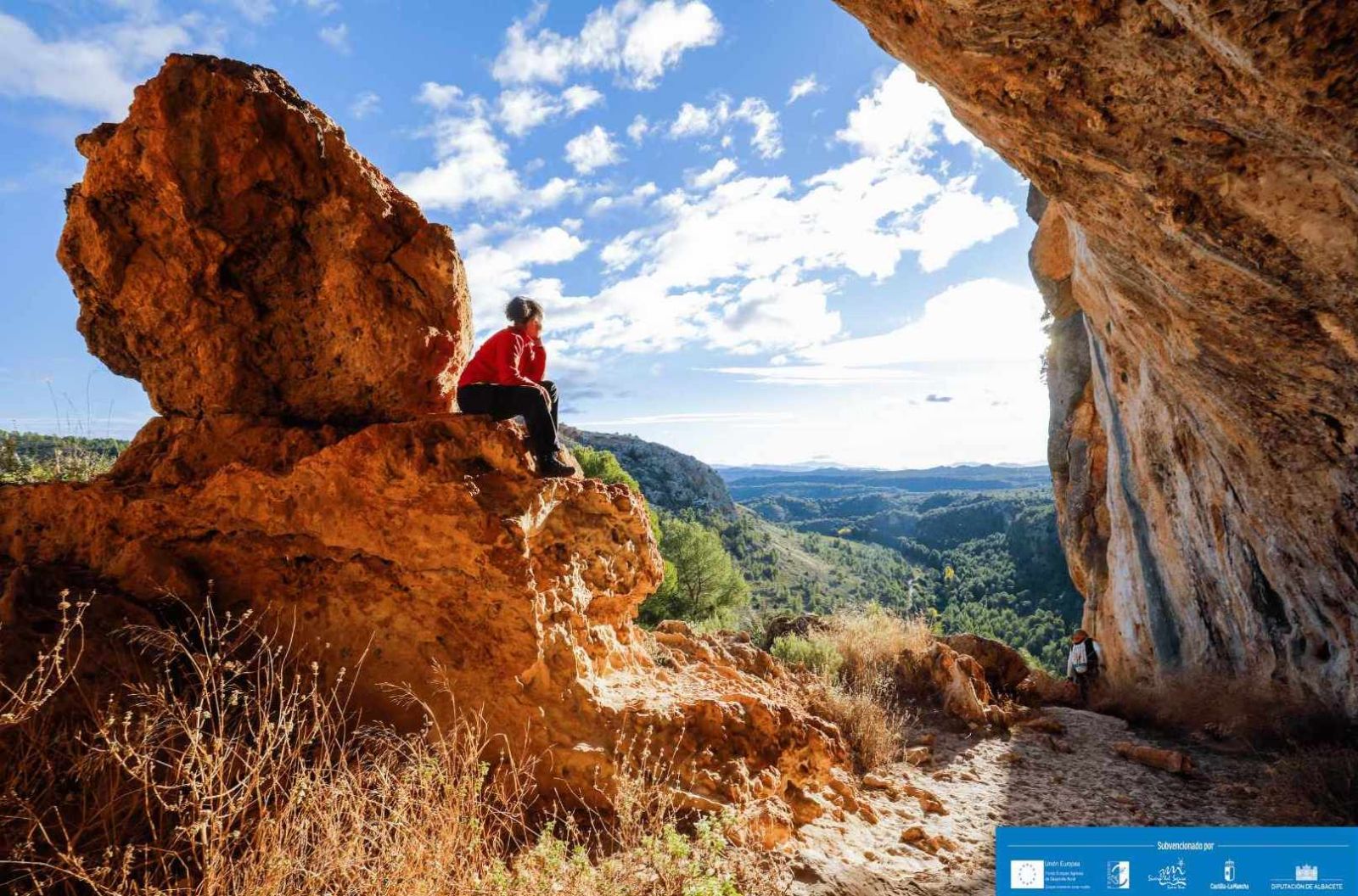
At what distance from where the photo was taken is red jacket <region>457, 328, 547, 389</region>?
4.26 meters

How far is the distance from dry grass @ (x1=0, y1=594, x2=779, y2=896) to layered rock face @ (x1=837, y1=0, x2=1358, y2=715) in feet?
15.6

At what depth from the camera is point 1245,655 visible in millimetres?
7715

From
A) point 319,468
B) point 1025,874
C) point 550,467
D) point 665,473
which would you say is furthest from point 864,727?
point 665,473

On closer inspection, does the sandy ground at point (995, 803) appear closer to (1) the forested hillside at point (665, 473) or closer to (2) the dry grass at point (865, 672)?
(2) the dry grass at point (865, 672)

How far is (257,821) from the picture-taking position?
2725 mm

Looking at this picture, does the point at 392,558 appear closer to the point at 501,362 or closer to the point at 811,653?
the point at 501,362

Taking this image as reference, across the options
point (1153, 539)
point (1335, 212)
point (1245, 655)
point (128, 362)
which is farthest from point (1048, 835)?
point (1153, 539)

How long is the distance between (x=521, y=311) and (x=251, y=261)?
1.91 m

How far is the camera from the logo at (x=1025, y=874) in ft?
10.1

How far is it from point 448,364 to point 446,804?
3.03 metres

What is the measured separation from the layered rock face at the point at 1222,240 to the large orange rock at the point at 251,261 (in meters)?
3.96

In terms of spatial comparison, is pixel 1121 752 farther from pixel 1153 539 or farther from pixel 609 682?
pixel 609 682

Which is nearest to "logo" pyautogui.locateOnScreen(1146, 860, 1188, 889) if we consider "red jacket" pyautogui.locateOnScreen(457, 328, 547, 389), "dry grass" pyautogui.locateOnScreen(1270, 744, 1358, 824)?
"dry grass" pyautogui.locateOnScreen(1270, 744, 1358, 824)

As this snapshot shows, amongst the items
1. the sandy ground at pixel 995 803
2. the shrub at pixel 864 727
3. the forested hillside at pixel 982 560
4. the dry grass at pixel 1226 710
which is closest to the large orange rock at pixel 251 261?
the sandy ground at pixel 995 803
